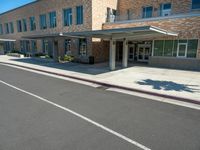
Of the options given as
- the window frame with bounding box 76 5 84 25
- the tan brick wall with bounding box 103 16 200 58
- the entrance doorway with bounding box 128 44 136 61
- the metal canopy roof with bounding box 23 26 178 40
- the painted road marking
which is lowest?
the painted road marking

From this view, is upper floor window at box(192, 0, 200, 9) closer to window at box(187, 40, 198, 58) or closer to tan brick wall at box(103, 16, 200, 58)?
tan brick wall at box(103, 16, 200, 58)

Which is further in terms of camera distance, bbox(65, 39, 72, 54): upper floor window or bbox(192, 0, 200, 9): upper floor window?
bbox(65, 39, 72, 54): upper floor window

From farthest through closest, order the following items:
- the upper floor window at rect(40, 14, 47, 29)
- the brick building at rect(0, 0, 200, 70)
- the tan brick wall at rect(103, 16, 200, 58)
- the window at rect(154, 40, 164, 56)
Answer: the upper floor window at rect(40, 14, 47, 29) < the window at rect(154, 40, 164, 56) < the brick building at rect(0, 0, 200, 70) < the tan brick wall at rect(103, 16, 200, 58)

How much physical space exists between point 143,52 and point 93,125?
18.5m

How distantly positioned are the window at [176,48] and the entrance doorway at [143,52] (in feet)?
11.6

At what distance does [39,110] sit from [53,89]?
113 inches

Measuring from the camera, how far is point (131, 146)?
3.58 metres

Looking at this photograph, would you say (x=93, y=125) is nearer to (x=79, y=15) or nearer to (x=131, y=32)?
(x=131, y=32)

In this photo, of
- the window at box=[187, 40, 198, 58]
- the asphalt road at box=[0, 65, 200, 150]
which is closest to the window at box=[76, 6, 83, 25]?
the window at box=[187, 40, 198, 58]

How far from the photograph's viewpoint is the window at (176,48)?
49.6 ft

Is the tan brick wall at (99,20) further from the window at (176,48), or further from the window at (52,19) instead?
the window at (52,19)

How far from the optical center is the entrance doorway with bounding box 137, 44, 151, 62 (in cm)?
2104

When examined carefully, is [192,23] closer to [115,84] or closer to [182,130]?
[115,84]

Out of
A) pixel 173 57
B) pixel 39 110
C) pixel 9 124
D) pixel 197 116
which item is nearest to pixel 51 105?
pixel 39 110
